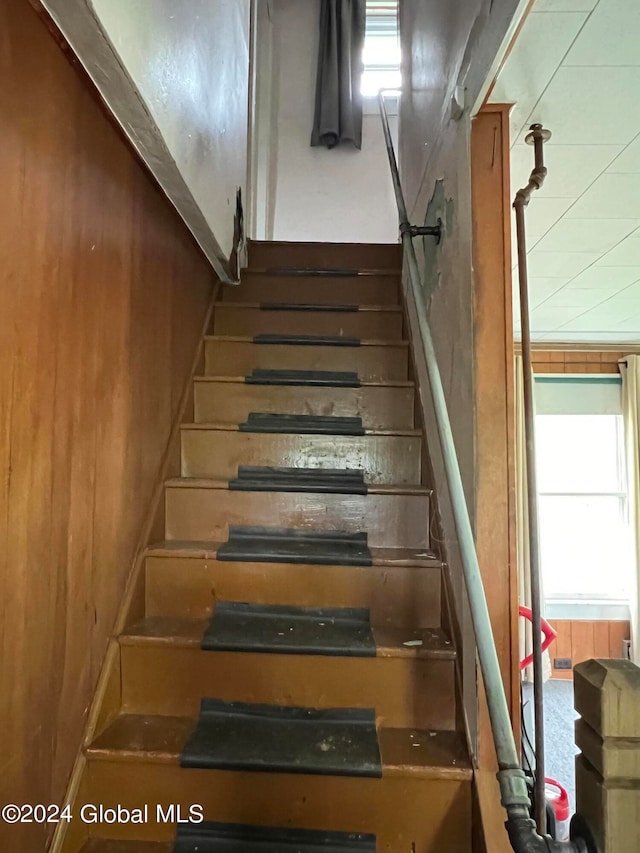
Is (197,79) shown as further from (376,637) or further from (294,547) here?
(376,637)

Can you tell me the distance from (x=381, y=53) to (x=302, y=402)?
3.47 metres

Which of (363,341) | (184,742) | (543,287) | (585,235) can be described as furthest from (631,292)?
(184,742)

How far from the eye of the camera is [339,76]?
12.0 feet

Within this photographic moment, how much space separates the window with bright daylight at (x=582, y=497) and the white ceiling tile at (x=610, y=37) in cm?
346

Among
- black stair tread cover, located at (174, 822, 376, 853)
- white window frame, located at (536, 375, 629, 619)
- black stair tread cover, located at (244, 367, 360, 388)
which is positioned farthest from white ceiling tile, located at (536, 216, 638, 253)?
white window frame, located at (536, 375, 629, 619)

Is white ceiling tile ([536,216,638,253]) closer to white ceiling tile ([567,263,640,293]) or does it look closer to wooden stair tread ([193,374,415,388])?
white ceiling tile ([567,263,640,293])

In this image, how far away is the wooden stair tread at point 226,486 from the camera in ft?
5.19

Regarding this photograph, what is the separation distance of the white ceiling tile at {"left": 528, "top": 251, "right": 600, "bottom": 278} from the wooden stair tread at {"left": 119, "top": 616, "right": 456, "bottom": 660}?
168 centimetres

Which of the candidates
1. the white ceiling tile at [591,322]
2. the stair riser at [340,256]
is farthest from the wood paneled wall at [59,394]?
the white ceiling tile at [591,322]

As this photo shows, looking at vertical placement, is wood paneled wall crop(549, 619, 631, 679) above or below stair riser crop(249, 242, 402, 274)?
below

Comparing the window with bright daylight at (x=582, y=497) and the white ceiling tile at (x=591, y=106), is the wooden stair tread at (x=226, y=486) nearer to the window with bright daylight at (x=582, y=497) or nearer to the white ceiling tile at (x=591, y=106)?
the white ceiling tile at (x=591, y=106)

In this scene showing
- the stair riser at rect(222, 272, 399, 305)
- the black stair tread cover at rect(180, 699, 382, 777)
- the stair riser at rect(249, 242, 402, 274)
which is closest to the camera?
the black stair tread cover at rect(180, 699, 382, 777)

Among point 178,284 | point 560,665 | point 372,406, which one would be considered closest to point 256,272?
point 178,284

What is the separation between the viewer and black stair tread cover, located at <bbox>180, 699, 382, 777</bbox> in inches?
42.6
